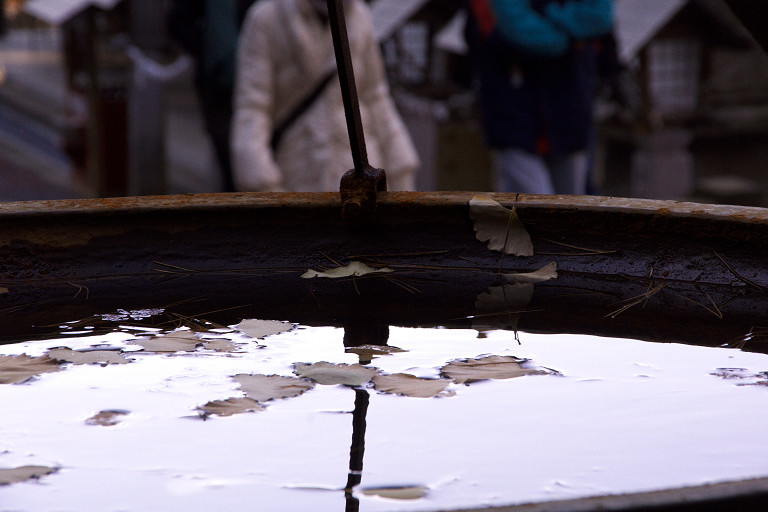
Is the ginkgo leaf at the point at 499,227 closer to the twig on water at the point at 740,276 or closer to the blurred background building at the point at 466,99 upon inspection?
the twig on water at the point at 740,276

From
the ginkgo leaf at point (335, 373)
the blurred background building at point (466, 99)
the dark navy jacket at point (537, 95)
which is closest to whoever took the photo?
the ginkgo leaf at point (335, 373)

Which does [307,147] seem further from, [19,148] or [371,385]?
[19,148]

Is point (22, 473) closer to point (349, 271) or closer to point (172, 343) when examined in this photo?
point (172, 343)

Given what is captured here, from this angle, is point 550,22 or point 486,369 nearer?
point 486,369

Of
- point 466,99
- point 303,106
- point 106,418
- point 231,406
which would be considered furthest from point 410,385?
point 466,99

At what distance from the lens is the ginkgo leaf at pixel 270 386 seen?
108 centimetres

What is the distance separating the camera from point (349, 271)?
1.49 meters

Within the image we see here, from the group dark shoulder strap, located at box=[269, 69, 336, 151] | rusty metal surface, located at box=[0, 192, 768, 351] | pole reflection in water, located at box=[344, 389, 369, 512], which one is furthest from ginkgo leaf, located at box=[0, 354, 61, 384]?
dark shoulder strap, located at box=[269, 69, 336, 151]

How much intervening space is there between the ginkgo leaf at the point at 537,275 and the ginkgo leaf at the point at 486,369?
1.03 ft

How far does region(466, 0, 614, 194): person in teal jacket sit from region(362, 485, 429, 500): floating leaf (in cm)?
299

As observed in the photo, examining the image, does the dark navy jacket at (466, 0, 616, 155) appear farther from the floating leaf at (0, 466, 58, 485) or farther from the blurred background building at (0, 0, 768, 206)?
the floating leaf at (0, 466, 58, 485)

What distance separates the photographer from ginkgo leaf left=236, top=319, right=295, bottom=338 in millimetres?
1289

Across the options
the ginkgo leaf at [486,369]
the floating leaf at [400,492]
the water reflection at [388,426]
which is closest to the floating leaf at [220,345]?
the water reflection at [388,426]

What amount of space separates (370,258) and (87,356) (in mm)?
461
